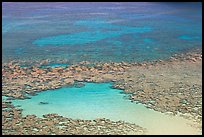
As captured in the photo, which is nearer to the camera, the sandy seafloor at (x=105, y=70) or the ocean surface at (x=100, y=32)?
the sandy seafloor at (x=105, y=70)

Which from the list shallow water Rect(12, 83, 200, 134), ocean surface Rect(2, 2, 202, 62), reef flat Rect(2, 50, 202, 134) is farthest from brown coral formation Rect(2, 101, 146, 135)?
ocean surface Rect(2, 2, 202, 62)

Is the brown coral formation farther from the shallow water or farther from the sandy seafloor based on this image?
the shallow water

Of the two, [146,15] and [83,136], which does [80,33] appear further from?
[83,136]

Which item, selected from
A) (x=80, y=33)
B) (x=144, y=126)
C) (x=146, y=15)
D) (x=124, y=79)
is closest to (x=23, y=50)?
(x=80, y=33)

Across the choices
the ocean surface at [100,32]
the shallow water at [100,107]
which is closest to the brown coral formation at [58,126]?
the shallow water at [100,107]

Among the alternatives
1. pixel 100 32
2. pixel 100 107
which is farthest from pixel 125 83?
pixel 100 32

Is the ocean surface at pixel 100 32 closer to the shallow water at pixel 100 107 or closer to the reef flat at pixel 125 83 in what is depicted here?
the reef flat at pixel 125 83
